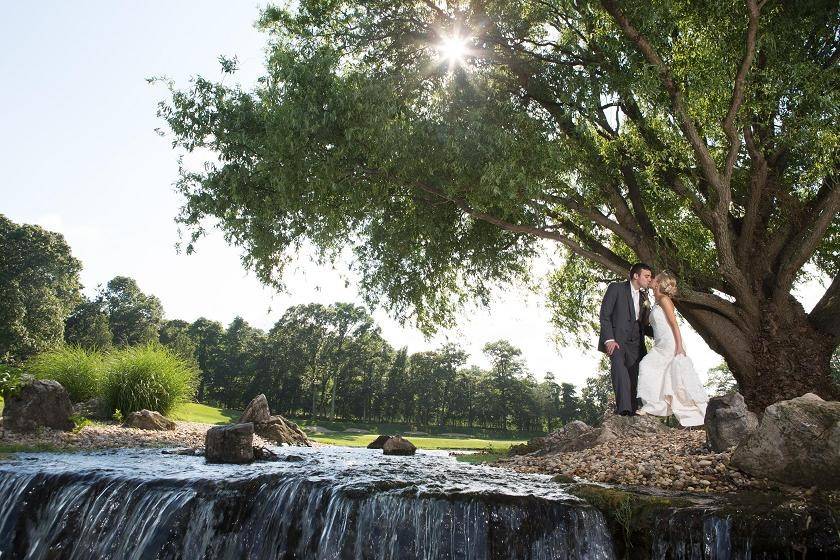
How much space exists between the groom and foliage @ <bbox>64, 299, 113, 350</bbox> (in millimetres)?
57560

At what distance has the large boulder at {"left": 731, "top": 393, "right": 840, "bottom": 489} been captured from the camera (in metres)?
6.26

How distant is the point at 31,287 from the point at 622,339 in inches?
2348

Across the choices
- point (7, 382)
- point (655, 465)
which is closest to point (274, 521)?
point (655, 465)

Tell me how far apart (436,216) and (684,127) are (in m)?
6.86

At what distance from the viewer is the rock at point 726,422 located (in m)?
8.48

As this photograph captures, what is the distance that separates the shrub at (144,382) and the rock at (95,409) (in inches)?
6.7

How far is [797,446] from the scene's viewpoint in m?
6.52

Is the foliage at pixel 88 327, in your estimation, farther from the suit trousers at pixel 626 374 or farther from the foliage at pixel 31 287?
the suit trousers at pixel 626 374

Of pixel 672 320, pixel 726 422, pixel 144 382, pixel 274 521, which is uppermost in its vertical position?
pixel 672 320

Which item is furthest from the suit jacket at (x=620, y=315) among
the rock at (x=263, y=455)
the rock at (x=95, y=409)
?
the rock at (x=95, y=409)

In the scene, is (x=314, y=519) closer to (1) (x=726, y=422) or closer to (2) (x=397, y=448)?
(1) (x=726, y=422)

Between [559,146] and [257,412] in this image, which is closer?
[559,146]

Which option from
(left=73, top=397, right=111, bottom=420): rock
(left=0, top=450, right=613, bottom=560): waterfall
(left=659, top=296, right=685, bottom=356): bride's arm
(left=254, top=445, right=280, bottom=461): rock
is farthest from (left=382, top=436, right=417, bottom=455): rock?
(left=659, top=296, right=685, bottom=356): bride's arm

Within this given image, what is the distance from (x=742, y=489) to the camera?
679 centimetres
